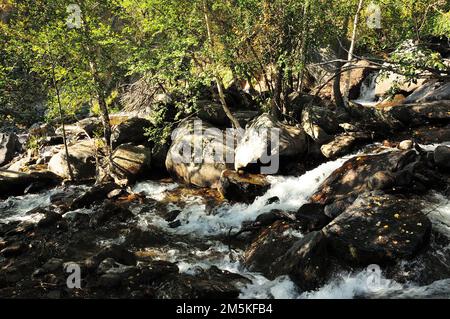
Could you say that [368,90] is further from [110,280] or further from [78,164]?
[110,280]

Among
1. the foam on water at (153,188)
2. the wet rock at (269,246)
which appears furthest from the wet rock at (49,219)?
the wet rock at (269,246)

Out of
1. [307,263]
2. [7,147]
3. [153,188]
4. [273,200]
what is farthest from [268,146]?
[7,147]

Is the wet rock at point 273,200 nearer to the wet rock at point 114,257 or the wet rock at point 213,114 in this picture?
the wet rock at point 114,257

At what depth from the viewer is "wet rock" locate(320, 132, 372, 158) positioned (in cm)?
1496

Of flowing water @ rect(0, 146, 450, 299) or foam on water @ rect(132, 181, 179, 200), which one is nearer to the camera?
flowing water @ rect(0, 146, 450, 299)

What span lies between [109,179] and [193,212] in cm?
555

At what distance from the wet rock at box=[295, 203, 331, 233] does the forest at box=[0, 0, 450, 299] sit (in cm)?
6

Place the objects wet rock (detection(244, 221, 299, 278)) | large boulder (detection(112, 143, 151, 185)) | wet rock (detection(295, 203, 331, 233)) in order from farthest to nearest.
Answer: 1. large boulder (detection(112, 143, 151, 185))
2. wet rock (detection(295, 203, 331, 233))
3. wet rock (detection(244, 221, 299, 278))

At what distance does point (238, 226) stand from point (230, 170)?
3.16 m

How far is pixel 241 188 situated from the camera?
45.2 feet

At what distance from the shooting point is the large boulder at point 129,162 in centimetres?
1706

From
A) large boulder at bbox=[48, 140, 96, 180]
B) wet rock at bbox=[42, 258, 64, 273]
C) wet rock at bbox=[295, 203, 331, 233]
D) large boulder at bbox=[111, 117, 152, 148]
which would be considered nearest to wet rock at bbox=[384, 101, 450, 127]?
wet rock at bbox=[295, 203, 331, 233]

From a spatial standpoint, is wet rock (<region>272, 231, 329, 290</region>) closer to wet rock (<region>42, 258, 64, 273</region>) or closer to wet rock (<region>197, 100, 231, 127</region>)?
wet rock (<region>42, 258, 64, 273</region>)

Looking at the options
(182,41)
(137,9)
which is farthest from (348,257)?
(137,9)
